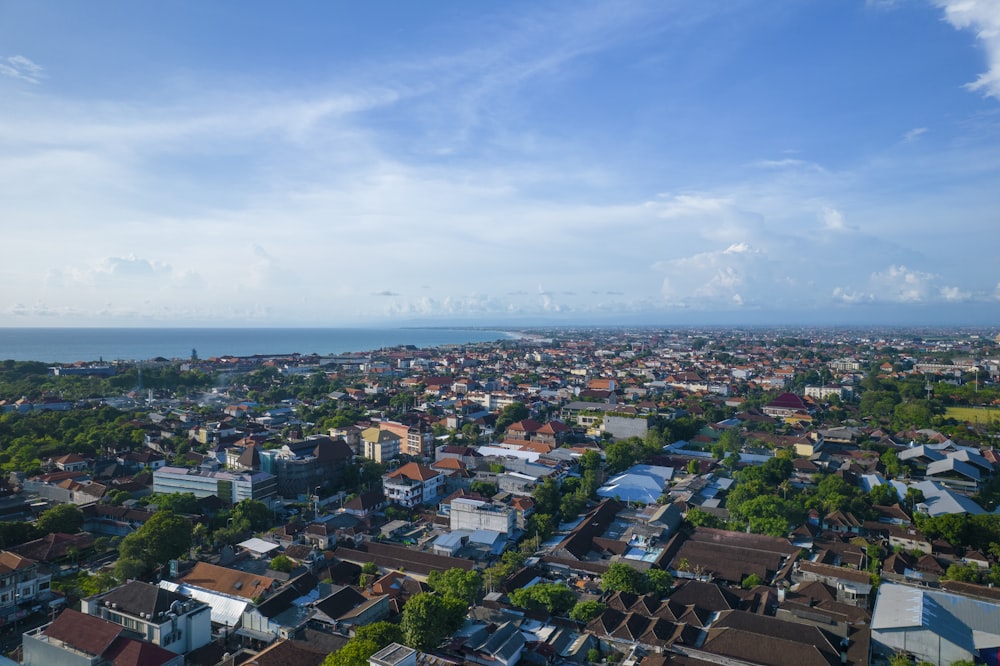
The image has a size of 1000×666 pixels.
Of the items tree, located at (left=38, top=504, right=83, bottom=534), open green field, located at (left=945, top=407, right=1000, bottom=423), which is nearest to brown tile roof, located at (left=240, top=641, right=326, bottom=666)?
tree, located at (left=38, top=504, right=83, bottom=534)

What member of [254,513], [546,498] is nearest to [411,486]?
[546,498]

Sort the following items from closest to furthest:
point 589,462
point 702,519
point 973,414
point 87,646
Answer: point 87,646
point 702,519
point 589,462
point 973,414

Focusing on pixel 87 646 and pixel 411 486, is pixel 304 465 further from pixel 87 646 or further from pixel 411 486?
pixel 87 646

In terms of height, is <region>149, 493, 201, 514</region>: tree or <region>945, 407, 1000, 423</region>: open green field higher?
<region>149, 493, 201, 514</region>: tree

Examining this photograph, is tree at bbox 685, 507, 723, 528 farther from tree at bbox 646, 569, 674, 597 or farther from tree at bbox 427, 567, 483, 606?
tree at bbox 427, 567, 483, 606

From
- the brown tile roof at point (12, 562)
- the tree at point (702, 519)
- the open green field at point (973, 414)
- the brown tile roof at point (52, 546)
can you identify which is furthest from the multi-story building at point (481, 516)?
the open green field at point (973, 414)

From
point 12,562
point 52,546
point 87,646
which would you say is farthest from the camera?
point 52,546

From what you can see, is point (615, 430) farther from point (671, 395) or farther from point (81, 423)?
point (81, 423)
